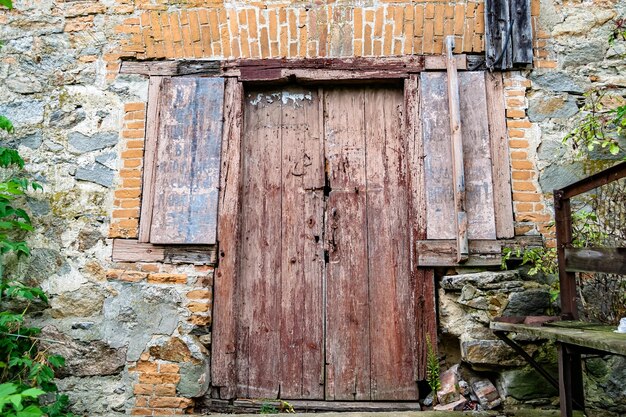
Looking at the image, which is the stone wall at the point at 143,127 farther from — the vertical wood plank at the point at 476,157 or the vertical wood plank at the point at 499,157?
the vertical wood plank at the point at 476,157

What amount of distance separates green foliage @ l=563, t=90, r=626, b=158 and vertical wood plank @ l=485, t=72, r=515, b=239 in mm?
401

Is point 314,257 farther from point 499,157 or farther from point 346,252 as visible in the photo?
point 499,157

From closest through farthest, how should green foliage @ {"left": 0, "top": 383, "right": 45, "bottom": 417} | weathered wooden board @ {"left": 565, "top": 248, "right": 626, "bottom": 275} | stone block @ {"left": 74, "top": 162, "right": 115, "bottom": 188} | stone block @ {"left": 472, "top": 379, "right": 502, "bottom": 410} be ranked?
green foliage @ {"left": 0, "top": 383, "right": 45, "bottom": 417}
weathered wooden board @ {"left": 565, "top": 248, "right": 626, "bottom": 275}
stone block @ {"left": 472, "top": 379, "right": 502, "bottom": 410}
stone block @ {"left": 74, "top": 162, "right": 115, "bottom": 188}

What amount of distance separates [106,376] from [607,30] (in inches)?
165

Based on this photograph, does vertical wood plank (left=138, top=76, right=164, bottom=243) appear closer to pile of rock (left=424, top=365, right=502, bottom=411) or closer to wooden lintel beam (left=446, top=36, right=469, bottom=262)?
wooden lintel beam (left=446, top=36, right=469, bottom=262)

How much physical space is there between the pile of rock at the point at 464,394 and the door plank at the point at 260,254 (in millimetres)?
1115

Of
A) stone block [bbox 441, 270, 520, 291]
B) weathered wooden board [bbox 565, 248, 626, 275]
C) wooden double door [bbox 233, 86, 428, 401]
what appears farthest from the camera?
wooden double door [bbox 233, 86, 428, 401]

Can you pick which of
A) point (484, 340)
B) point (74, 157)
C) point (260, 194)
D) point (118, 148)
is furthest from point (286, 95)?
point (484, 340)

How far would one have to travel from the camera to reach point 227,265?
12.0 feet

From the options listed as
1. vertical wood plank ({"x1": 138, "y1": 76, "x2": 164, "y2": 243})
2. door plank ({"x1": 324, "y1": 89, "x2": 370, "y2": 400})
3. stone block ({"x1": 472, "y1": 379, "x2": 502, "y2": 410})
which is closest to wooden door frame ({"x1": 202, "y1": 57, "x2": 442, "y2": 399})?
door plank ({"x1": 324, "y1": 89, "x2": 370, "y2": 400})

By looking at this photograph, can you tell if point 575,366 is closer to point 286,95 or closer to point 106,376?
point 286,95

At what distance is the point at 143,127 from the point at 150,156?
0.74ft

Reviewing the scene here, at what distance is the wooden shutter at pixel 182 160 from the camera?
3.67 meters

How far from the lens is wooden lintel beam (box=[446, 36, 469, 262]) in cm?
349
